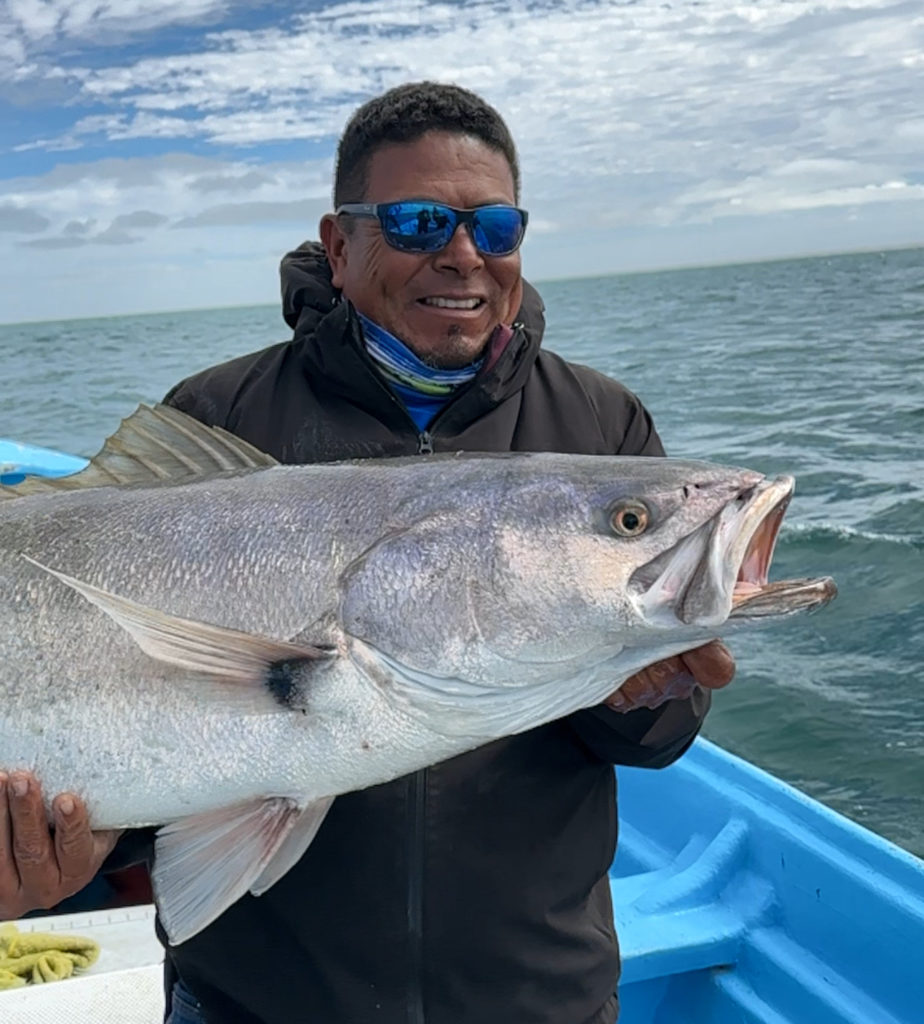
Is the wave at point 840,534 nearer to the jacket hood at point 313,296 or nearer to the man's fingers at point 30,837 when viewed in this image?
the jacket hood at point 313,296

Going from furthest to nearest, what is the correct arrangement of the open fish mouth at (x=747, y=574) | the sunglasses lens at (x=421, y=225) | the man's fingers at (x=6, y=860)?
the sunglasses lens at (x=421, y=225) < the man's fingers at (x=6, y=860) < the open fish mouth at (x=747, y=574)

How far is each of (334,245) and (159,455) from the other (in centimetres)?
72

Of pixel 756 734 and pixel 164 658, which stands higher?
pixel 164 658

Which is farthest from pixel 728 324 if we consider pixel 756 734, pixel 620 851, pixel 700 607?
pixel 700 607

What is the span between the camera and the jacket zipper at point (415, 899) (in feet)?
7.29

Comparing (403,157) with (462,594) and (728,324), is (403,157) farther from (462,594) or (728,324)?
(728,324)

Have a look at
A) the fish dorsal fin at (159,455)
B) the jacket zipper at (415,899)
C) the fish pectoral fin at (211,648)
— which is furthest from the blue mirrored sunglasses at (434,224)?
the jacket zipper at (415,899)

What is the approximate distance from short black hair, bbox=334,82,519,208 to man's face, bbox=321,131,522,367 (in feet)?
0.07

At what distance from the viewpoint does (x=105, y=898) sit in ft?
15.0

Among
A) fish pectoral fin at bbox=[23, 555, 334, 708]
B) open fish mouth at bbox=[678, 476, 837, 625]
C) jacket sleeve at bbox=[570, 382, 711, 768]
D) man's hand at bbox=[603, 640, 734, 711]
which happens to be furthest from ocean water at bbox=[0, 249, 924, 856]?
fish pectoral fin at bbox=[23, 555, 334, 708]

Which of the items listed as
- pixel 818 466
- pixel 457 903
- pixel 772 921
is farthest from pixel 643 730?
pixel 818 466

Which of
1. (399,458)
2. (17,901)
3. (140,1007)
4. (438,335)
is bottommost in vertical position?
(140,1007)

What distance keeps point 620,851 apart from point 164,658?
9.99ft

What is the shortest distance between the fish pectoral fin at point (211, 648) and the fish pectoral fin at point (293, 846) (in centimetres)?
21
